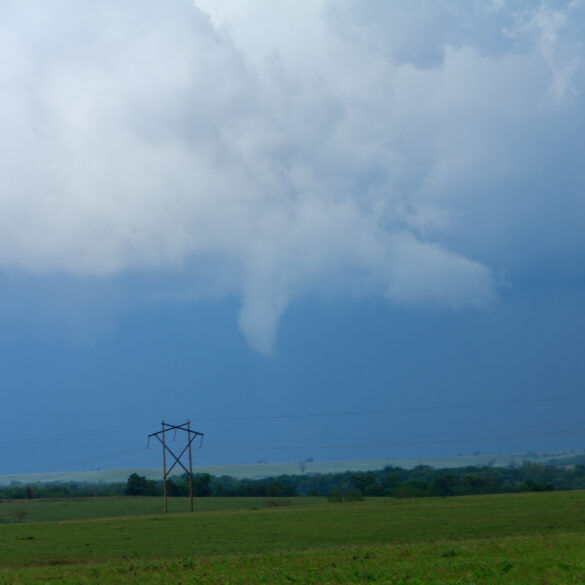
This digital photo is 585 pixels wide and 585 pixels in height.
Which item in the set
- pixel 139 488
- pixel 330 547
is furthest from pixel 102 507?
pixel 330 547

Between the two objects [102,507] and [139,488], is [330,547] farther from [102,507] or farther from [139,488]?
[139,488]

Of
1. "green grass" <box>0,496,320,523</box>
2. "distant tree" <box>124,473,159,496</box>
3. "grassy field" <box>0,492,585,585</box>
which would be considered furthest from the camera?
"distant tree" <box>124,473,159,496</box>

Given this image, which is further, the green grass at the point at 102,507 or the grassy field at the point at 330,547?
the green grass at the point at 102,507

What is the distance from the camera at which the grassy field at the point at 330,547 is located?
31859mm

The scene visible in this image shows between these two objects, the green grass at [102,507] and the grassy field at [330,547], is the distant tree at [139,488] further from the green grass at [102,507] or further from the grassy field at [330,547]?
the grassy field at [330,547]

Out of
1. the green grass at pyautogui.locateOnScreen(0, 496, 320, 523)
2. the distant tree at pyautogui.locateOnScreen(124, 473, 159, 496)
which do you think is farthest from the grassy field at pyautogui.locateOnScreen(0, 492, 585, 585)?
the distant tree at pyautogui.locateOnScreen(124, 473, 159, 496)

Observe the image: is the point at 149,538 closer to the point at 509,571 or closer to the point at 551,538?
the point at 551,538

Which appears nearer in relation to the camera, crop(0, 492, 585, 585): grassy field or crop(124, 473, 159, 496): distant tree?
crop(0, 492, 585, 585): grassy field

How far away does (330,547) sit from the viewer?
4731 cm

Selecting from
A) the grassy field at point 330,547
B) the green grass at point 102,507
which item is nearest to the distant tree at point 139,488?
the green grass at point 102,507

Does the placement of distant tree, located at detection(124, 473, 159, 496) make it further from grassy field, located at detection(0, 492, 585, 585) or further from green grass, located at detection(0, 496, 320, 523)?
grassy field, located at detection(0, 492, 585, 585)

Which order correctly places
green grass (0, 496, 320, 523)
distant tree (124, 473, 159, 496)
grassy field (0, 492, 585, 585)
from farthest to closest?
1. distant tree (124, 473, 159, 496)
2. green grass (0, 496, 320, 523)
3. grassy field (0, 492, 585, 585)

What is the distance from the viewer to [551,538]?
4231cm

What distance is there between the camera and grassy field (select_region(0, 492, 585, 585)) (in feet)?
105
